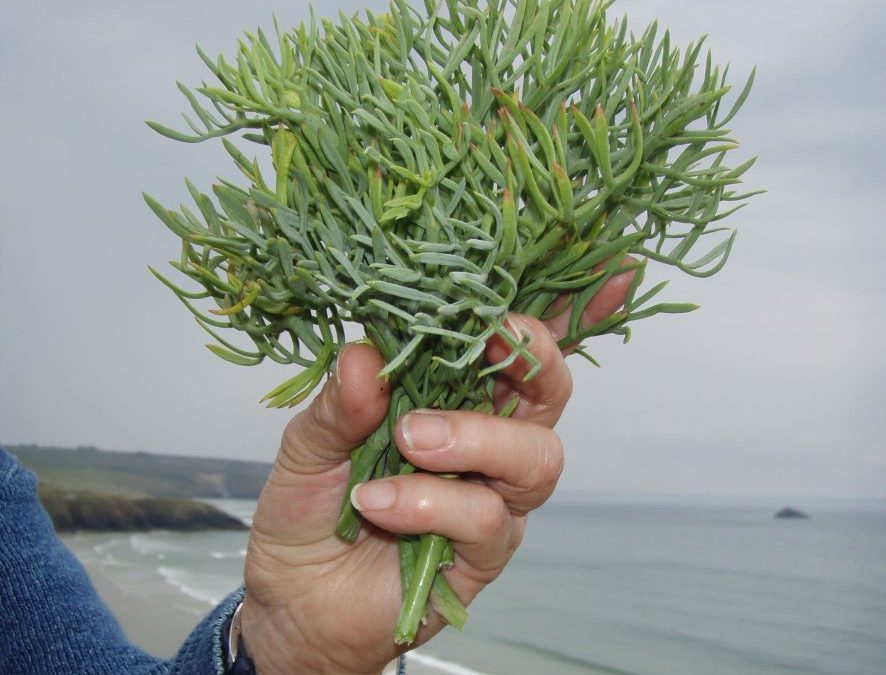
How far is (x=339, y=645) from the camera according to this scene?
77 cm

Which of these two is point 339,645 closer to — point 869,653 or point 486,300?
point 486,300

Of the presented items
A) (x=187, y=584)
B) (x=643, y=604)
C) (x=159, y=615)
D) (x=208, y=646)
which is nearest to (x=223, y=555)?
(x=187, y=584)

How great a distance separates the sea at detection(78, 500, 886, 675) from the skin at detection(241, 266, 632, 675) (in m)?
3.16

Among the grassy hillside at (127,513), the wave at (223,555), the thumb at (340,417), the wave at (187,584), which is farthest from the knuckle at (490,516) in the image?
the wave at (223,555)

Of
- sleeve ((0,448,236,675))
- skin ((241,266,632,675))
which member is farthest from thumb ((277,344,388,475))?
sleeve ((0,448,236,675))

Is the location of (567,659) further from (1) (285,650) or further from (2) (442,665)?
(1) (285,650)

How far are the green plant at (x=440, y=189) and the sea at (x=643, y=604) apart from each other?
11.3ft

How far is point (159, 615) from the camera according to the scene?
12.1 ft

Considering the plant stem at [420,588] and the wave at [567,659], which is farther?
the wave at [567,659]

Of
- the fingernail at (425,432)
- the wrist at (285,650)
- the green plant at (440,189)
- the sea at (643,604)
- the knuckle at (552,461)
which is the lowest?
the sea at (643,604)

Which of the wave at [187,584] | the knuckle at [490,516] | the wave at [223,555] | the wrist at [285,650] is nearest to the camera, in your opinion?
the knuckle at [490,516]

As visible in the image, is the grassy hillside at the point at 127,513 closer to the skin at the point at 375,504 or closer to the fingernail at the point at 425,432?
the skin at the point at 375,504

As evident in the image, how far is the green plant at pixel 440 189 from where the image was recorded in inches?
20.2

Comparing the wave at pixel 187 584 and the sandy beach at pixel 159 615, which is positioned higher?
the sandy beach at pixel 159 615
